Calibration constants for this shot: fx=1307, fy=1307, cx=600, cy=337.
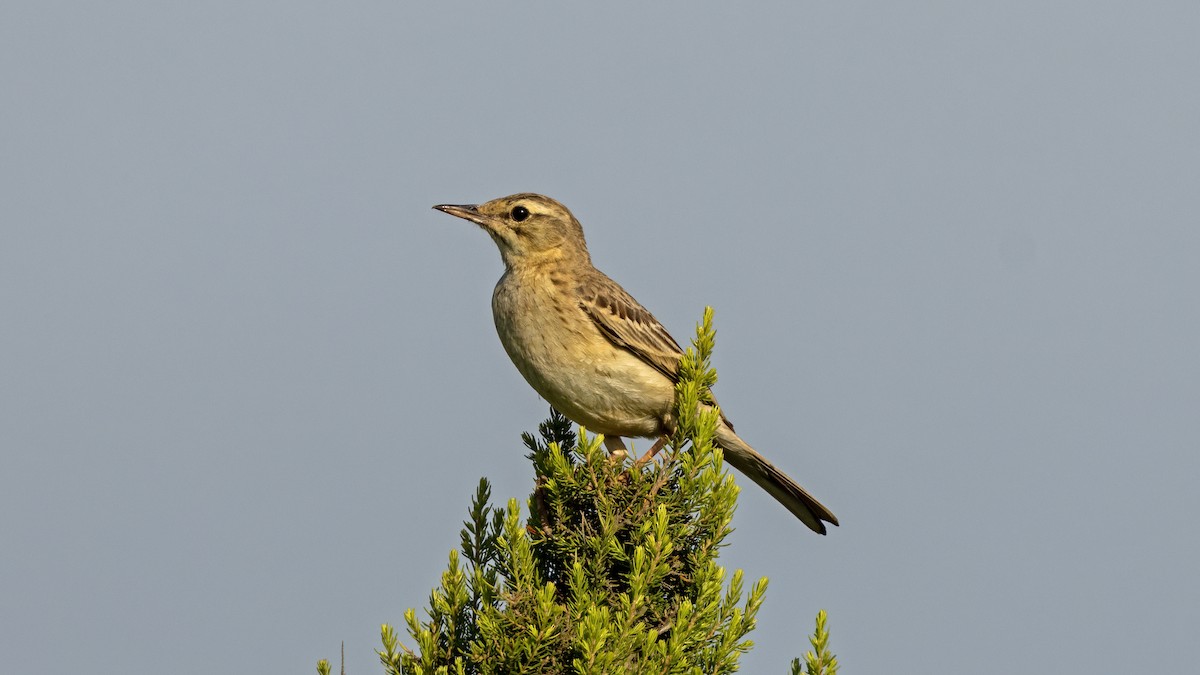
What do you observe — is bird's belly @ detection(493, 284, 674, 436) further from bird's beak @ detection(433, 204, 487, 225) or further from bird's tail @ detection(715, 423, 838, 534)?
bird's beak @ detection(433, 204, 487, 225)

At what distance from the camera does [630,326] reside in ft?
27.7

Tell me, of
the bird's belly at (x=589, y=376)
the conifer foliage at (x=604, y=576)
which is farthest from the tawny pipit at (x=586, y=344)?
the conifer foliage at (x=604, y=576)

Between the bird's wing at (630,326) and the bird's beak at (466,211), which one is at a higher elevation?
the bird's beak at (466,211)

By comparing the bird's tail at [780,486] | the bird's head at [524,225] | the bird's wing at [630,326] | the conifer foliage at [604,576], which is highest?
the bird's head at [524,225]

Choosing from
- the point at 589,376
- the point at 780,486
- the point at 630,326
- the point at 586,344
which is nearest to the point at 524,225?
the point at 630,326

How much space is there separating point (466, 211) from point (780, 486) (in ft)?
9.45

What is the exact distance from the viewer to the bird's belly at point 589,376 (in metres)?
7.97

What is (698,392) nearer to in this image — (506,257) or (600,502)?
(600,502)

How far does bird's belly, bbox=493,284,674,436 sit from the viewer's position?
26.2 feet

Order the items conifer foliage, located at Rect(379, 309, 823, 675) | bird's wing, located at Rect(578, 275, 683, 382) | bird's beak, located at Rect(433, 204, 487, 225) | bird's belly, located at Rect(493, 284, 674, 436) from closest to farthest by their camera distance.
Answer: conifer foliage, located at Rect(379, 309, 823, 675) → bird's belly, located at Rect(493, 284, 674, 436) → bird's wing, located at Rect(578, 275, 683, 382) → bird's beak, located at Rect(433, 204, 487, 225)

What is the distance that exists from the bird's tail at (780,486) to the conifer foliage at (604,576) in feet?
6.51

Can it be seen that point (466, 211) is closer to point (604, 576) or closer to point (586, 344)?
point (586, 344)

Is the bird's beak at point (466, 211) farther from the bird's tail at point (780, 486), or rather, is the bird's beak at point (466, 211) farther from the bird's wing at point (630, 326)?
the bird's tail at point (780, 486)

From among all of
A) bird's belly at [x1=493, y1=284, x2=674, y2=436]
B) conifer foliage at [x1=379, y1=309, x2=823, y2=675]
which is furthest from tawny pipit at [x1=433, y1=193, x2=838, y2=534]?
conifer foliage at [x1=379, y1=309, x2=823, y2=675]
